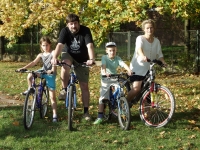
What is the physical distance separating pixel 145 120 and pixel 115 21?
17.3ft

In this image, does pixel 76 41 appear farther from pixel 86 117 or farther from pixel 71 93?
pixel 86 117

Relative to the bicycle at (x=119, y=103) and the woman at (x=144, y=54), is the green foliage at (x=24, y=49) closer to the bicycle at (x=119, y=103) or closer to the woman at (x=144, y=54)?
the bicycle at (x=119, y=103)

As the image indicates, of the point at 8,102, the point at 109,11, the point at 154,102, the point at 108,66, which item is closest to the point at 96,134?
the point at 154,102

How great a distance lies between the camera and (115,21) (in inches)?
465

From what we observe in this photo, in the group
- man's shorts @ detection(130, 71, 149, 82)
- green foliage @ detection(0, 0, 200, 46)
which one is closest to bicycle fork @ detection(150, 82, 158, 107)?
man's shorts @ detection(130, 71, 149, 82)

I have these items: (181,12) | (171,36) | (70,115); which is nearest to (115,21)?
(181,12)

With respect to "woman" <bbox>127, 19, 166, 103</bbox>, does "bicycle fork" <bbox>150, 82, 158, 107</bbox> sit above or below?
below

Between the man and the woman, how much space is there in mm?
766

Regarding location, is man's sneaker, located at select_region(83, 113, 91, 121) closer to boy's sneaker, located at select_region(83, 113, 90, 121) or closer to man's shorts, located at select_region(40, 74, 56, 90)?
boy's sneaker, located at select_region(83, 113, 90, 121)

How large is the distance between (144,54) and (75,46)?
1166 mm

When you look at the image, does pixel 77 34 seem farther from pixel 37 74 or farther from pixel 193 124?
pixel 193 124

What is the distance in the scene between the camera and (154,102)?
6895 mm

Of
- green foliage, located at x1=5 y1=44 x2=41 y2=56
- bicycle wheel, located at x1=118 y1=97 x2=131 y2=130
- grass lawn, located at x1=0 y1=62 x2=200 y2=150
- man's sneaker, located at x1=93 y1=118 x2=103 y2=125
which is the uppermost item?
green foliage, located at x1=5 y1=44 x2=41 y2=56

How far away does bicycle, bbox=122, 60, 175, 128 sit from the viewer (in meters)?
6.82
